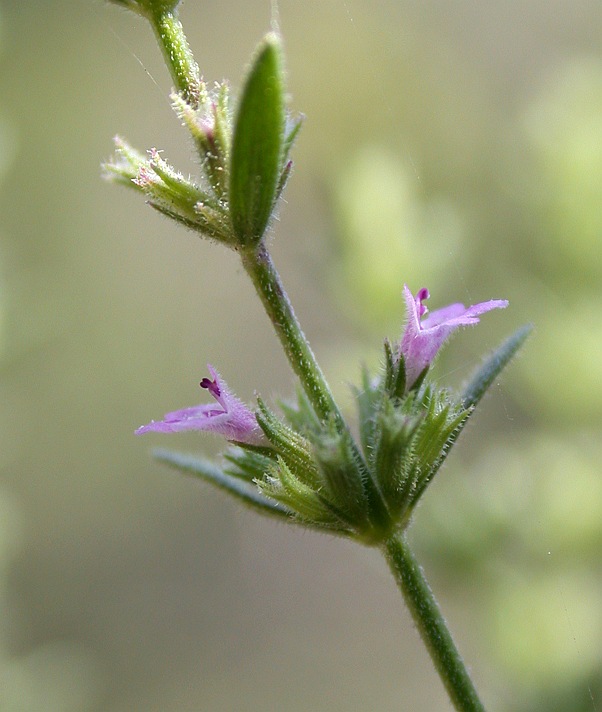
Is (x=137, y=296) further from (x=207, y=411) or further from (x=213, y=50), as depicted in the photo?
(x=207, y=411)

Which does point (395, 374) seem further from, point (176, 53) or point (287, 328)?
point (176, 53)

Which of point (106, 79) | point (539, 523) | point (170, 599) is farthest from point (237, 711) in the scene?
point (106, 79)

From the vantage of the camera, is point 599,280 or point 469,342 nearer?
point 599,280

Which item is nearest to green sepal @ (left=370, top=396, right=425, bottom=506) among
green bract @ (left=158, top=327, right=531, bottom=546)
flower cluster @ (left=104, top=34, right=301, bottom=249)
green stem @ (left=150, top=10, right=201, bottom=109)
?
green bract @ (left=158, top=327, right=531, bottom=546)

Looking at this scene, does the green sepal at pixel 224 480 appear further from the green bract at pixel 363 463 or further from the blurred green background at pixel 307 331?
the blurred green background at pixel 307 331

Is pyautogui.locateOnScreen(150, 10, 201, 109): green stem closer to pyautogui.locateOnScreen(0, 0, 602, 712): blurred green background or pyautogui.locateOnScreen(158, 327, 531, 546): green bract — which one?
pyautogui.locateOnScreen(158, 327, 531, 546): green bract

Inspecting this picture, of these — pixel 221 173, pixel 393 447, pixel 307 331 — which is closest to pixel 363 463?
pixel 393 447
